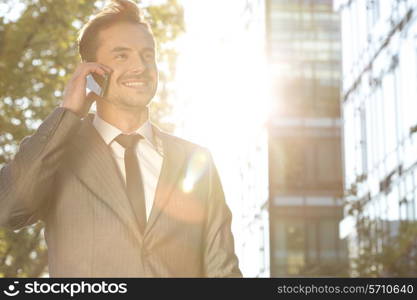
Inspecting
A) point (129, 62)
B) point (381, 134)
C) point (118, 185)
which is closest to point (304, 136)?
point (381, 134)

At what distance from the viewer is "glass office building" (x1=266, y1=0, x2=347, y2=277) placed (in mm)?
53219

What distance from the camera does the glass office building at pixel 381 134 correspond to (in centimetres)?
2788

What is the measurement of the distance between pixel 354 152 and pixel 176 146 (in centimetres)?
3759

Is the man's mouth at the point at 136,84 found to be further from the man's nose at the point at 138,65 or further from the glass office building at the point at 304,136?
the glass office building at the point at 304,136

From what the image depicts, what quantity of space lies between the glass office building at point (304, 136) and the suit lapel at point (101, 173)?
1924 inches

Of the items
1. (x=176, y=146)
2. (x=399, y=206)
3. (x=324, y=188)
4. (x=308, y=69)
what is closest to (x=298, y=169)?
(x=324, y=188)

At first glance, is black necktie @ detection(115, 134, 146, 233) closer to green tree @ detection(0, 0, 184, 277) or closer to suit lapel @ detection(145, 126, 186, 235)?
suit lapel @ detection(145, 126, 186, 235)

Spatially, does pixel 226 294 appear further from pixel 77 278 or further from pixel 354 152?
pixel 354 152

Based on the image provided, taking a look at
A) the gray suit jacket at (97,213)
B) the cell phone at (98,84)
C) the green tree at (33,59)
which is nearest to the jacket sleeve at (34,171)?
the gray suit jacket at (97,213)

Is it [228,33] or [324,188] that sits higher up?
[228,33]

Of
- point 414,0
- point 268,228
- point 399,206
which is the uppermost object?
point 414,0

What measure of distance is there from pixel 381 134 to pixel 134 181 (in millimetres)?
32961

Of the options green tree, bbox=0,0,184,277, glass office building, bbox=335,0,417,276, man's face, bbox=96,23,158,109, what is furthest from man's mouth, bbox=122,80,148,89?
glass office building, bbox=335,0,417,276

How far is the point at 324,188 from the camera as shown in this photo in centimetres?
5369
